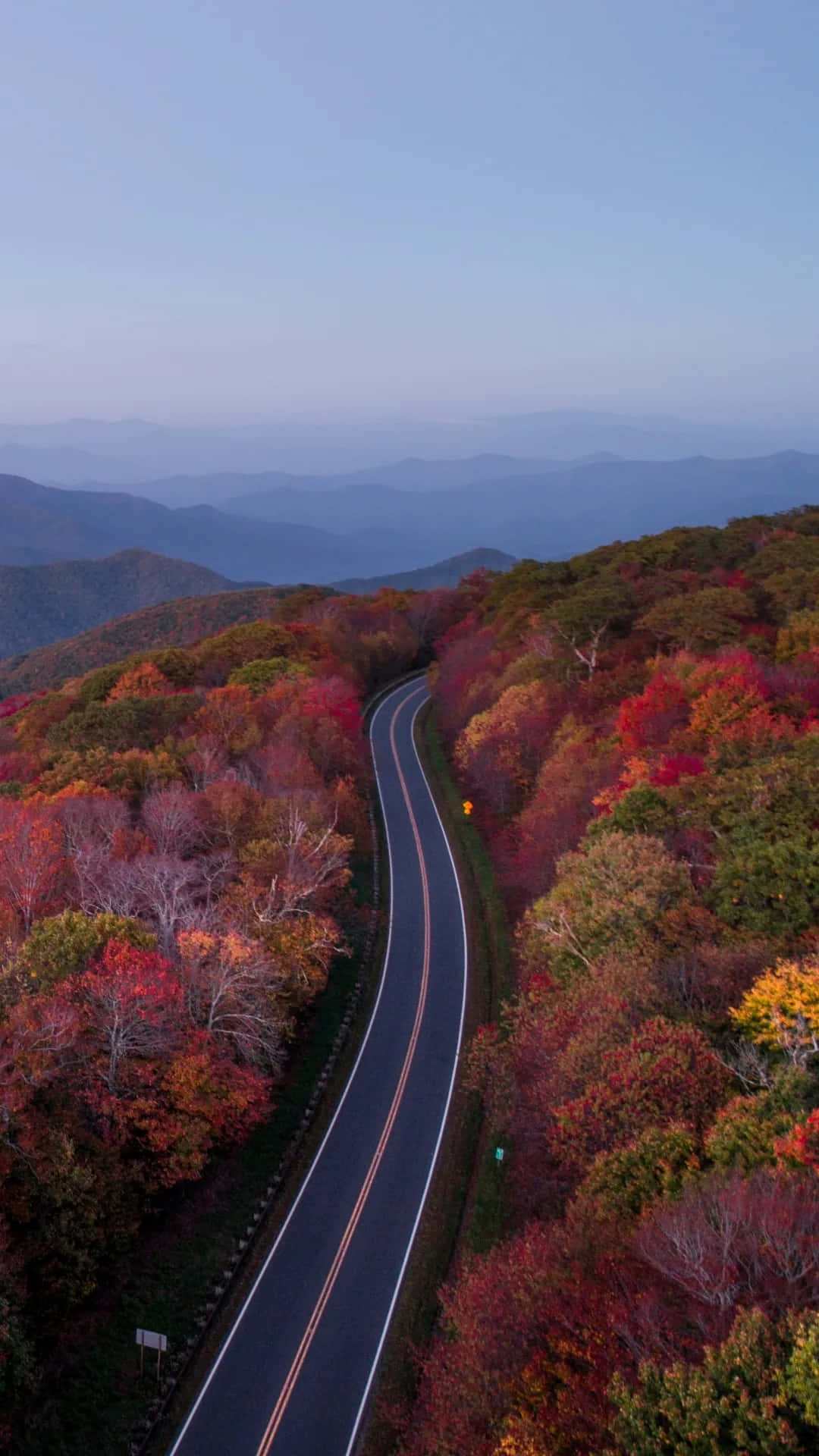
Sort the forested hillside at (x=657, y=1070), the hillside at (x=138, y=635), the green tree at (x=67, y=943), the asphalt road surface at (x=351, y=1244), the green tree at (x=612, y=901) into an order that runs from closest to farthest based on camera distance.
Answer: the forested hillside at (x=657, y=1070)
the asphalt road surface at (x=351, y=1244)
the green tree at (x=67, y=943)
the green tree at (x=612, y=901)
the hillside at (x=138, y=635)

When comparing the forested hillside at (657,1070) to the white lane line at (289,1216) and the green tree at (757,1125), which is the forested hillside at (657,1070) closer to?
the green tree at (757,1125)

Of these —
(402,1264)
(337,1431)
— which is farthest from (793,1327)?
(402,1264)

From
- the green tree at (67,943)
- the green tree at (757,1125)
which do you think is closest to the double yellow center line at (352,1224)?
the green tree at (67,943)

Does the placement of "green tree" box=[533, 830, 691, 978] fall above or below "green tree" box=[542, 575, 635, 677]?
below

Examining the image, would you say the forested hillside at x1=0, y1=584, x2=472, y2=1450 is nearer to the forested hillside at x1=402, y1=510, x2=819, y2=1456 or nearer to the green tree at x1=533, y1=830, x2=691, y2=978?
the forested hillside at x1=402, y1=510, x2=819, y2=1456

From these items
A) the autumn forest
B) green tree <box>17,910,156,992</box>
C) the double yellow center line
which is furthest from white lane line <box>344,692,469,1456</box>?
green tree <box>17,910,156,992</box>

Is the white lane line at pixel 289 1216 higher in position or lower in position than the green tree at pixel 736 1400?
lower
